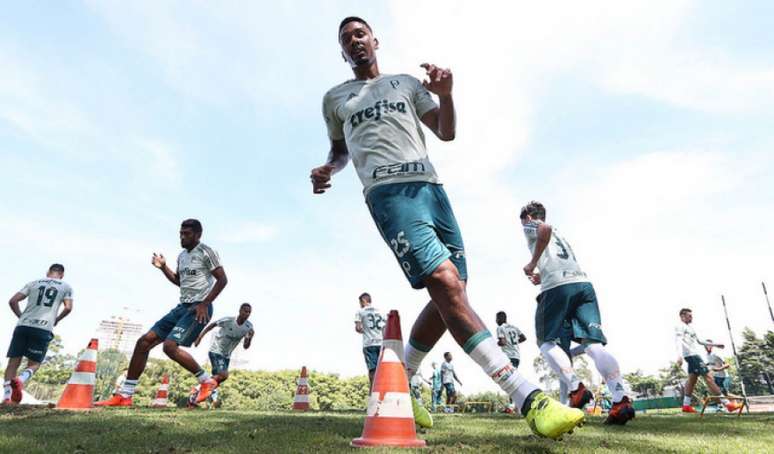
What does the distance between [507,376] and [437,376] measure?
19210mm

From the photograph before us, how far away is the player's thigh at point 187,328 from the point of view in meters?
6.79

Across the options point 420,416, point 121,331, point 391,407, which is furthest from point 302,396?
point 121,331

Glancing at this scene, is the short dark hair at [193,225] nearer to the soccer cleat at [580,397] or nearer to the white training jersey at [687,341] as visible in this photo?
the soccer cleat at [580,397]

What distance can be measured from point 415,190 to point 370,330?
31.3 ft

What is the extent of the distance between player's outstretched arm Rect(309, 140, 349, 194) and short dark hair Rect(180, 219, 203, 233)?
14.9 ft

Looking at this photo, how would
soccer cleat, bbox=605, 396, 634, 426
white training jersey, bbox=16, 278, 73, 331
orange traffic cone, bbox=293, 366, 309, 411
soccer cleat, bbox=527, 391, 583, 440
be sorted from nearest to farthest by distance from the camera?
soccer cleat, bbox=527, 391, 583, 440 → soccer cleat, bbox=605, 396, 634, 426 → white training jersey, bbox=16, 278, 73, 331 → orange traffic cone, bbox=293, 366, 309, 411

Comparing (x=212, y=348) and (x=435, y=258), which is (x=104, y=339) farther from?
(x=435, y=258)

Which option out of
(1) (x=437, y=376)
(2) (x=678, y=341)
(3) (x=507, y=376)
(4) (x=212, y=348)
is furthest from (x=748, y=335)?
(3) (x=507, y=376)

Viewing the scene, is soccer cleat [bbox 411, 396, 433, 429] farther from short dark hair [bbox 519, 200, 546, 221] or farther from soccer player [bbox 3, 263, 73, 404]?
soccer player [bbox 3, 263, 73, 404]

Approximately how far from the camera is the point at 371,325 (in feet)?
39.3

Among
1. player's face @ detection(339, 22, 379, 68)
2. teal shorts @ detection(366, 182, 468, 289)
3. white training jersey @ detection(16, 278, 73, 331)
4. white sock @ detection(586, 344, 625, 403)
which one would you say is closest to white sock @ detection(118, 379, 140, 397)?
white training jersey @ detection(16, 278, 73, 331)

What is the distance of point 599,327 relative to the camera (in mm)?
5191

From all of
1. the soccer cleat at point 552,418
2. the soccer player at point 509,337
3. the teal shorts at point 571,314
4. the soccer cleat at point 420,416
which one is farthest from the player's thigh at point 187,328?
the soccer player at point 509,337

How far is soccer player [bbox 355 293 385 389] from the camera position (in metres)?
11.9
